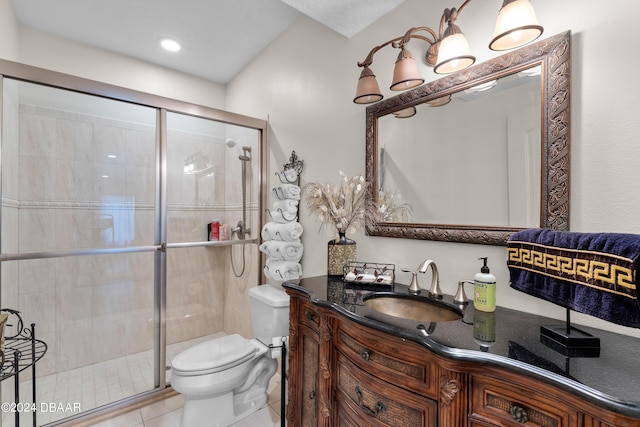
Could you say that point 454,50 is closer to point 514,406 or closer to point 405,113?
point 405,113

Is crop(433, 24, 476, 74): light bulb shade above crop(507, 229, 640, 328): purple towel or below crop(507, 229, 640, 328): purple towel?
above

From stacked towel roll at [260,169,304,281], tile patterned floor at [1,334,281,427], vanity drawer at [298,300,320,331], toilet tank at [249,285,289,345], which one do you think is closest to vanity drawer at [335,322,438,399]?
vanity drawer at [298,300,320,331]

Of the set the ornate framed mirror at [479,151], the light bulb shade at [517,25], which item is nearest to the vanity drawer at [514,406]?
the ornate framed mirror at [479,151]

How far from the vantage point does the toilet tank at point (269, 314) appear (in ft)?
6.23

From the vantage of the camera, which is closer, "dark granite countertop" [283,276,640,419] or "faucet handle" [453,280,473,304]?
"dark granite countertop" [283,276,640,419]

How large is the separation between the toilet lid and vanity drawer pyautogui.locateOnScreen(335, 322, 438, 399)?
0.91 meters

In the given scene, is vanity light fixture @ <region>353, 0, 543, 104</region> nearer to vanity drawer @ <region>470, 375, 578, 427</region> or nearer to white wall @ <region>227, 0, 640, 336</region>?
white wall @ <region>227, 0, 640, 336</region>

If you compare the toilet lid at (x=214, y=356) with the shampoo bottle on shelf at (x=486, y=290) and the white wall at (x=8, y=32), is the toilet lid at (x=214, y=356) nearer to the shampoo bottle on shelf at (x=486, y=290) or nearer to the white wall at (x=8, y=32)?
the shampoo bottle on shelf at (x=486, y=290)

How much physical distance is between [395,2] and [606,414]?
1.76 meters

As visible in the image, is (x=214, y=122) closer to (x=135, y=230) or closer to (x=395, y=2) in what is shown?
(x=135, y=230)

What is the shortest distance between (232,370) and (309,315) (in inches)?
27.5

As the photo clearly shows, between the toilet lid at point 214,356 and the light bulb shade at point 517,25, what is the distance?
6.35 feet

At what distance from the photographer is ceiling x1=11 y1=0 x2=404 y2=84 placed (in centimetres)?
212

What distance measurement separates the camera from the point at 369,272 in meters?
1.61
